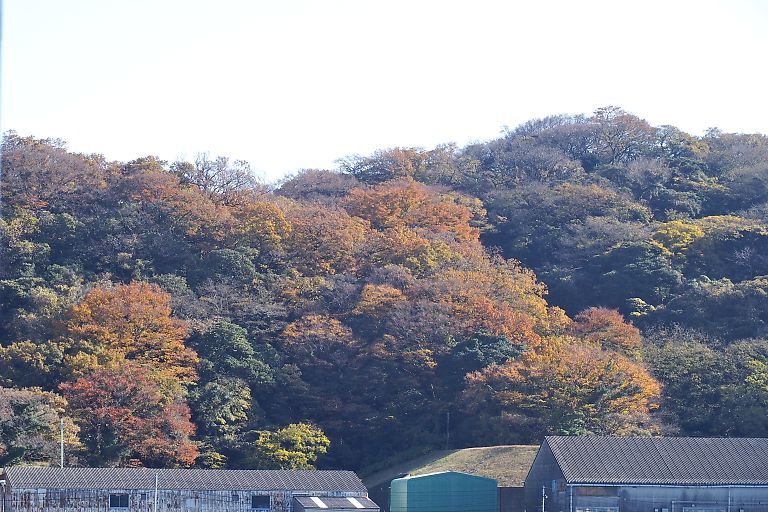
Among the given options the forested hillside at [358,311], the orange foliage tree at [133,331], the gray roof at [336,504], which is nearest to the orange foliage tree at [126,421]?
the forested hillside at [358,311]

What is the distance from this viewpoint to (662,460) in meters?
35.2

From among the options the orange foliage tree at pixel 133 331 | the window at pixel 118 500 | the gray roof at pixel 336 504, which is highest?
the orange foliage tree at pixel 133 331

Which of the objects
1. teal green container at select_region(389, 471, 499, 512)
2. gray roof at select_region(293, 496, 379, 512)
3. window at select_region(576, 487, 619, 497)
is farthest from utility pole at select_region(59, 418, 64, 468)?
window at select_region(576, 487, 619, 497)

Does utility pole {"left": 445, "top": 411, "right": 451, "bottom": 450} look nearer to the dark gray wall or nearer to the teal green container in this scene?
the dark gray wall

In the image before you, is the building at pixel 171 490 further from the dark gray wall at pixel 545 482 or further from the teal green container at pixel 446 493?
the dark gray wall at pixel 545 482

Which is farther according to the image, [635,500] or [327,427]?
[327,427]

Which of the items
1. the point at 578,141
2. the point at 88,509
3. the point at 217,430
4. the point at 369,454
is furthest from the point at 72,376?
the point at 578,141

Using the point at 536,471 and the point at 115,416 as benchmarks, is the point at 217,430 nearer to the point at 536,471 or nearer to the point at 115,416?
the point at 115,416

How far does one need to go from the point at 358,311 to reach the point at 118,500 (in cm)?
1727

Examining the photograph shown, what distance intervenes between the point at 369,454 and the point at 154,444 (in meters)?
9.12

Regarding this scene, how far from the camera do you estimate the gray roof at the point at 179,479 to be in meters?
32.3

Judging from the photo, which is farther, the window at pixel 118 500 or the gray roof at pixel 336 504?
the gray roof at pixel 336 504

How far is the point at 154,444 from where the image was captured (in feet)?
127

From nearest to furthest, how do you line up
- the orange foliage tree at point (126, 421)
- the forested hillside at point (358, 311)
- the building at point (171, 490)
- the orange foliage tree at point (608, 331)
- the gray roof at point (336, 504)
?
the building at point (171, 490) < the gray roof at point (336, 504) < the orange foliage tree at point (126, 421) < the forested hillside at point (358, 311) < the orange foliage tree at point (608, 331)
